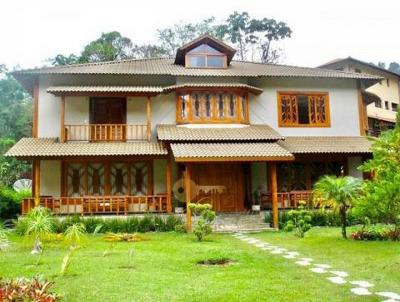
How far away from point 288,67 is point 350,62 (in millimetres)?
15184

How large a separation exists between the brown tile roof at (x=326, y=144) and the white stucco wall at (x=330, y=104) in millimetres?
407

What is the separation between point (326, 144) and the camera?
18.4m

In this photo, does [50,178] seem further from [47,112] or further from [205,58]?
[205,58]

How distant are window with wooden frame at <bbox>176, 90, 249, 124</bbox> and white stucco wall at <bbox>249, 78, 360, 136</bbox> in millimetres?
1027

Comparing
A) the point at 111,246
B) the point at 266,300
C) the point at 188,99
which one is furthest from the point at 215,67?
the point at 266,300

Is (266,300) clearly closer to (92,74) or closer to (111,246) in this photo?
(111,246)

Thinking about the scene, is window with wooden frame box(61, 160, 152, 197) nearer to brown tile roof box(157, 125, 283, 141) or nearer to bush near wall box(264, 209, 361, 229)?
brown tile roof box(157, 125, 283, 141)

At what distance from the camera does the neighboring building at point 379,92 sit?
110 ft

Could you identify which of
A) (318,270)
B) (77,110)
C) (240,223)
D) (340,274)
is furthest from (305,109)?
(340,274)

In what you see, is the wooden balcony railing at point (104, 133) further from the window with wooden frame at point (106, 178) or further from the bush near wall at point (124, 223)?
the bush near wall at point (124, 223)

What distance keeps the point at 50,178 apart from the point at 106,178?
2.24 meters

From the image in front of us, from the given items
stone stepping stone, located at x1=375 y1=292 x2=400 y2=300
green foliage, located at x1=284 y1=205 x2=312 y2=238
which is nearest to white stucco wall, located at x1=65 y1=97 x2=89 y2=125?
green foliage, located at x1=284 y1=205 x2=312 y2=238

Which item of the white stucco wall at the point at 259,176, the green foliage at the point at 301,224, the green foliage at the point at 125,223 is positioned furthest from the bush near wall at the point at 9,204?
the green foliage at the point at 301,224

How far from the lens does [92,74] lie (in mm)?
18094
